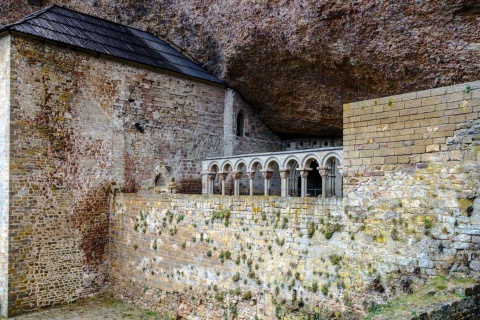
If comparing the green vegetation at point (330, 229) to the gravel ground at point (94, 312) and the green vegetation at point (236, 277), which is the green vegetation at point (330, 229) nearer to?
the green vegetation at point (236, 277)

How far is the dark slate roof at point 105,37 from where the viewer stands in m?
12.5

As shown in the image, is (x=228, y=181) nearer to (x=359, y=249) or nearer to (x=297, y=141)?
(x=297, y=141)

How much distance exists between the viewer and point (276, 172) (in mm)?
17953

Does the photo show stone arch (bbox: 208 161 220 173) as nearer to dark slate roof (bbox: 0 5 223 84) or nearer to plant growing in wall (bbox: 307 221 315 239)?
dark slate roof (bbox: 0 5 223 84)

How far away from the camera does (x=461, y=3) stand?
31.9 feet

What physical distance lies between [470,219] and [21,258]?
10.2m

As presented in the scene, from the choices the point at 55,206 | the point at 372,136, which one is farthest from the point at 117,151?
the point at 372,136

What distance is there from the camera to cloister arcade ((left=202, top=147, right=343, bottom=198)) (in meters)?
10.5

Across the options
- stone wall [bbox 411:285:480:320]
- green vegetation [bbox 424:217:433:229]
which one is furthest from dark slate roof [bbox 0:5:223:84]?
stone wall [bbox 411:285:480:320]

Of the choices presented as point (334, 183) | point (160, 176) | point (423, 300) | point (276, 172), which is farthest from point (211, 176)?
point (423, 300)

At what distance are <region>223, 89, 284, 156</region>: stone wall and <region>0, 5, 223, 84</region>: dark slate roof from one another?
1.04 meters

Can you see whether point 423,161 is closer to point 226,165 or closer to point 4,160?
point 226,165

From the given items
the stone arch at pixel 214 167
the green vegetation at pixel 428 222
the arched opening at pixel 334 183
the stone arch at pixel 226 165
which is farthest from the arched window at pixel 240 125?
the green vegetation at pixel 428 222

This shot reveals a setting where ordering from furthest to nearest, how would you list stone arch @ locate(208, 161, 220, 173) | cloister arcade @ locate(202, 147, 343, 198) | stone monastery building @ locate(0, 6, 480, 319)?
1. stone arch @ locate(208, 161, 220, 173)
2. cloister arcade @ locate(202, 147, 343, 198)
3. stone monastery building @ locate(0, 6, 480, 319)
